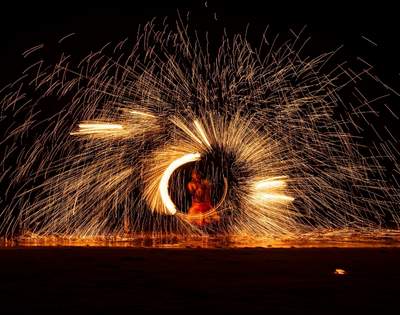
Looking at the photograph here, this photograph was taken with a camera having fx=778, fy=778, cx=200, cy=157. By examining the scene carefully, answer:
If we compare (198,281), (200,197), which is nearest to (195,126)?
(200,197)

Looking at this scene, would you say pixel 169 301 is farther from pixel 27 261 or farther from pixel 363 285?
pixel 27 261

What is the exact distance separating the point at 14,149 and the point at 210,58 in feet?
19.0

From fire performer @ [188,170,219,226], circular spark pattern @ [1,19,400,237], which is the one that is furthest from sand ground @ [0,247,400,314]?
fire performer @ [188,170,219,226]

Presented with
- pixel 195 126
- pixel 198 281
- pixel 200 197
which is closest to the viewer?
pixel 198 281

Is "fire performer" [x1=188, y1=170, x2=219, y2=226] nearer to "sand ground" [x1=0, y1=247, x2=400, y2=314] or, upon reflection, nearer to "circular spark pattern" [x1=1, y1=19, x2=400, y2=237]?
"circular spark pattern" [x1=1, y1=19, x2=400, y2=237]

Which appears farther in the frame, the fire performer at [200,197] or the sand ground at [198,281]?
the fire performer at [200,197]

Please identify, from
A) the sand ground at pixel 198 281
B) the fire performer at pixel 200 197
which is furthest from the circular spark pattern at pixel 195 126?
the sand ground at pixel 198 281

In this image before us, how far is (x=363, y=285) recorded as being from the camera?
6.94m

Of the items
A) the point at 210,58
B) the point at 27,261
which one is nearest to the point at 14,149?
the point at 210,58

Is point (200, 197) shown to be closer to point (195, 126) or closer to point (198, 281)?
point (195, 126)

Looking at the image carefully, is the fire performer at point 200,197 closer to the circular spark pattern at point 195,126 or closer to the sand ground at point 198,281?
the circular spark pattern at point 195,126

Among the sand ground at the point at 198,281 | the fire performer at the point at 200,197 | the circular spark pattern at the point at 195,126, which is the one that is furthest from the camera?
the fire performer at the point at 200,197

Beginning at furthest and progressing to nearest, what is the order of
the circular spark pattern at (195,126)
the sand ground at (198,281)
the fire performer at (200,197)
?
the fire performer at (200,197) < the circular spark pattern at (195,126) < the sand ground at (198,281)

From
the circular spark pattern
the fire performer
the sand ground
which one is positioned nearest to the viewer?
the sand ground
